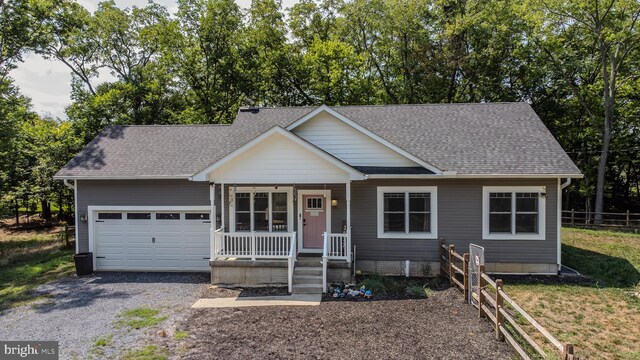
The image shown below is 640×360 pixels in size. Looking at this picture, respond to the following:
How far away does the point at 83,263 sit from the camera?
444 inches

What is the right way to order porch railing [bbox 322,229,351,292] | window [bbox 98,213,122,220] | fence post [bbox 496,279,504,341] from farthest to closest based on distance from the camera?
window [bbox 98,213,122,220]
porch railing [bbox 322,229,351,292]
fence post [bbox 496,279,504,341]

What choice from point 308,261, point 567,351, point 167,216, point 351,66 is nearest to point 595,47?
point 351,66

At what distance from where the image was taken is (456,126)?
12969 mm

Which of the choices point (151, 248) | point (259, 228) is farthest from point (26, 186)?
point (259, 228)

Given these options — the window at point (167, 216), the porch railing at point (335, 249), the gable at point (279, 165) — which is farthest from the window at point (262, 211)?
the window at point (167, 216)

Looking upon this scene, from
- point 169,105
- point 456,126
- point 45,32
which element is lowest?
point 456,126

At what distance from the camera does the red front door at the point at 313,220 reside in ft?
37.3

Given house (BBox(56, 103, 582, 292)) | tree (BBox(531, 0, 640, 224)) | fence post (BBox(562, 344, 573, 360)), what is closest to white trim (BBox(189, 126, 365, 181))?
house (BBox(56, 103, 582, 292))

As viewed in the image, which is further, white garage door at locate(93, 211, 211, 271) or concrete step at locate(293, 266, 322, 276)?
white garage door at locate(93, 211, 211, 271)

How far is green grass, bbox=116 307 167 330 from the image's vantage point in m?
7.24

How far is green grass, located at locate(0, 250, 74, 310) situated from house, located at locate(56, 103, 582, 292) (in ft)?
4.22

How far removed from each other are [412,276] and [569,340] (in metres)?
4.75

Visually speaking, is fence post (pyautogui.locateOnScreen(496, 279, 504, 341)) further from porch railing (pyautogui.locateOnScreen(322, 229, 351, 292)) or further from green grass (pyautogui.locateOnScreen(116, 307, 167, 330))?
green grass (pyautogui.locateOnScreen(116, 307, 167, 330))

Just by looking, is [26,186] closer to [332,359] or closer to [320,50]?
[320,50]
